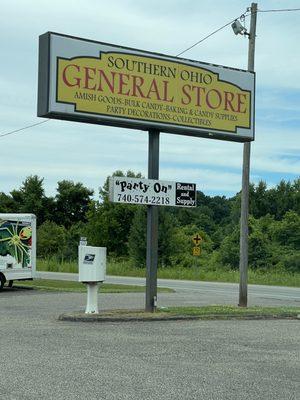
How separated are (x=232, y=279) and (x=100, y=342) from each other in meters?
30.9

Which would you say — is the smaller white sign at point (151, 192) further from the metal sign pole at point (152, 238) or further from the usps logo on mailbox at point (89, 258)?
the usps logo on mailbox at point (89, 258)

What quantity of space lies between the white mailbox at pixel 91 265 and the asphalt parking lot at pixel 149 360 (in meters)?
1.20

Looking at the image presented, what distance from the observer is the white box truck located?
24.0 metres

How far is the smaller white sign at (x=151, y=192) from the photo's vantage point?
1546 cm

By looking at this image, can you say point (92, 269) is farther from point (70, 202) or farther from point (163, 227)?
point (70, 202)

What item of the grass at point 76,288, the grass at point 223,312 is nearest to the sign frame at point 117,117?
the grass at point 223,312

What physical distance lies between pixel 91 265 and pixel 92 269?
9cm

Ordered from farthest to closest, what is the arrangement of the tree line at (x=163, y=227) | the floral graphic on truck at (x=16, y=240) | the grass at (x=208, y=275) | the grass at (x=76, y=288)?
the tree line at (x=163, y=227), the grass at (x=208, y=275), the grass at (x=76, y=288), the floral graphic on truck at (x=16, y=240)

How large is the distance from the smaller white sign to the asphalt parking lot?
3.03 m

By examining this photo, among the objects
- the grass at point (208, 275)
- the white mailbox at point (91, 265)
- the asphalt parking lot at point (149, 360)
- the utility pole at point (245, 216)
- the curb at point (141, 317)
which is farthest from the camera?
the grass at point (208, 275)

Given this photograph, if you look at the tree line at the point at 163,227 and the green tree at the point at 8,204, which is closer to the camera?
the tree line at the point at 163,227

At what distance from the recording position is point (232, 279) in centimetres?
4134

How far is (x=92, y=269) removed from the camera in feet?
49.1

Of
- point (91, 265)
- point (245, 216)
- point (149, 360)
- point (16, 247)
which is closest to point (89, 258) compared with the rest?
point (91, 265)
